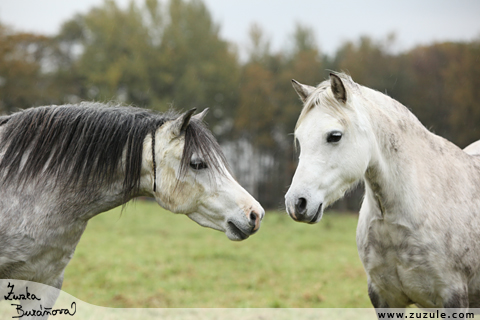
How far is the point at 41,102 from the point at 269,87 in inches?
579

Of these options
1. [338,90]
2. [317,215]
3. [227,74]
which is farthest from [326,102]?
[227,74]

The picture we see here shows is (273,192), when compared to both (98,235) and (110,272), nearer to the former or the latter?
(98,235)

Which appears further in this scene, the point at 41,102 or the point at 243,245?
the point at 41,102

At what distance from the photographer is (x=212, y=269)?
8828 millimetres

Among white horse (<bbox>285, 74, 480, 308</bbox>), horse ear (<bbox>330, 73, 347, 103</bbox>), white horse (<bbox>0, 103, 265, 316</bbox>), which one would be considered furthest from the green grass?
horse ear (<bbox>330, 73, 347, 103</bbox>)

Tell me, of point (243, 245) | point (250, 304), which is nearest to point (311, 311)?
point (250, 304)

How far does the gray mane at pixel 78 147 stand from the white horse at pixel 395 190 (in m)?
0.78

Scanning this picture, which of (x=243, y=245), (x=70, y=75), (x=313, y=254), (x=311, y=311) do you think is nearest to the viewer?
(x=311, y=311)

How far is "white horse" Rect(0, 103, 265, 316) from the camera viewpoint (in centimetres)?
289

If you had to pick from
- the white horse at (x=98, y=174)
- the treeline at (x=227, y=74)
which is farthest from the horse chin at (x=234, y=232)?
the treeline at (x=227, y=74)

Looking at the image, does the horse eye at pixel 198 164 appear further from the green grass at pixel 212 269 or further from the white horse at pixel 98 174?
the green grass at pixel 212 269

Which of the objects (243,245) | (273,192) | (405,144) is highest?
(405,144)

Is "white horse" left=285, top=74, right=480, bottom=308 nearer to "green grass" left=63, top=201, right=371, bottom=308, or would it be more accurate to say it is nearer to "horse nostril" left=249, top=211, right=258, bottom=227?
"horse nostril" left=249, top=211, right=258, bottom=227

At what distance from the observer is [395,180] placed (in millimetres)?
3057
